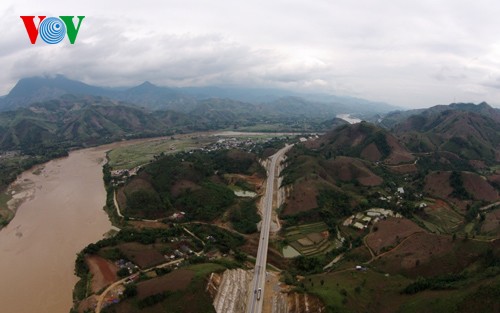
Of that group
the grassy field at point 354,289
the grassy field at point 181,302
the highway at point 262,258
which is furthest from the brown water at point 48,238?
the grassy field at point 354,289

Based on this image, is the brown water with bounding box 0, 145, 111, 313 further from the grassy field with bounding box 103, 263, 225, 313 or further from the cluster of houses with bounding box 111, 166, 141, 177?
the grassy field with bounding box 103, 263, 225, 313

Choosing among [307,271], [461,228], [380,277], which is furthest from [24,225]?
[461,228]

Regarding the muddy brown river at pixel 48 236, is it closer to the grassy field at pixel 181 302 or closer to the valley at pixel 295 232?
the valley at pixel 295 232

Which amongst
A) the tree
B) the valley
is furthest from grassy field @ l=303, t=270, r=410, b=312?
the tree

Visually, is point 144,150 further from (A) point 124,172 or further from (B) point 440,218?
(B) point 440,218

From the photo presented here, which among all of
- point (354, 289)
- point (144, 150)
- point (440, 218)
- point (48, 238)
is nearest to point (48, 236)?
point (48, 238)

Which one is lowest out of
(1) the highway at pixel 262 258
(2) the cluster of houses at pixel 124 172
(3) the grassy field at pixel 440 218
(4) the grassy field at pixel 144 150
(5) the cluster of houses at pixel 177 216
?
(3) the grassy field at pixel 440 218
